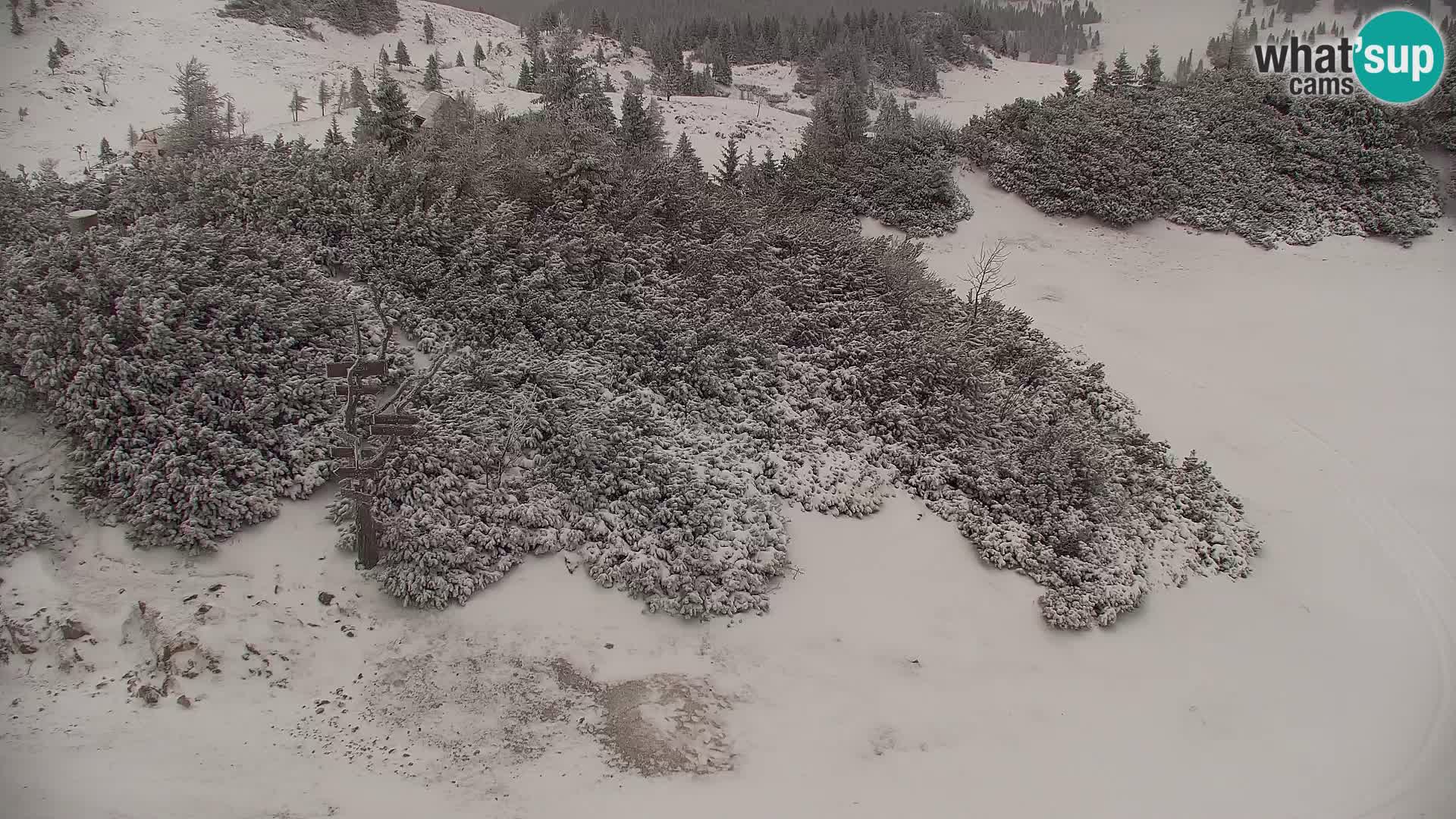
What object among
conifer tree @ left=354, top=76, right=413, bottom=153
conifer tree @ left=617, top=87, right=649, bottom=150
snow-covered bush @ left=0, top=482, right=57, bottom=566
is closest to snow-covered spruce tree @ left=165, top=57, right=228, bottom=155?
conifer tree @ left=354, top=76, right=413, bottom=153

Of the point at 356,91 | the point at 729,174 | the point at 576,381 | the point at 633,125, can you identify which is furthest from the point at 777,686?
the point at 356,91

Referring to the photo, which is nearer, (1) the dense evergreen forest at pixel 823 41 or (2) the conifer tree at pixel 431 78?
(2) the conifer tree at pixel 431 78

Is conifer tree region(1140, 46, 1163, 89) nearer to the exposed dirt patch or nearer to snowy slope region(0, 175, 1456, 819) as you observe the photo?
snowy slope region(0, 175, 1456, 819)

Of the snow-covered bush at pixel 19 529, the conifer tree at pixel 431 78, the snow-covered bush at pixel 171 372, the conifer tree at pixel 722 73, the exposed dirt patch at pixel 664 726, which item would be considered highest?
the conifer tree at pixel 722 73

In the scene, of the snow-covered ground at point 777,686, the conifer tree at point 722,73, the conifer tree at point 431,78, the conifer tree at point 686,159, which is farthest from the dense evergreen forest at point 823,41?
the snow-covered ground at point 777,686

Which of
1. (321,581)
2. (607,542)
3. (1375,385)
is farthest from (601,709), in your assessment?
(1375,385)

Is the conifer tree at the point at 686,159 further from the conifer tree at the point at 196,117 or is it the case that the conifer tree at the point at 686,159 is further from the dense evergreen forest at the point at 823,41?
the dense evergreen forest at the point at 823,41
